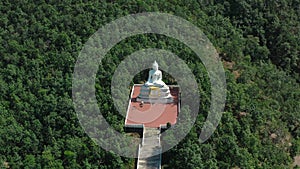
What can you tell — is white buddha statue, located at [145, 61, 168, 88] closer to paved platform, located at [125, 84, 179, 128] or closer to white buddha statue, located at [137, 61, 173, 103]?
white buddha statue, located at [137, 61, 173, 103]

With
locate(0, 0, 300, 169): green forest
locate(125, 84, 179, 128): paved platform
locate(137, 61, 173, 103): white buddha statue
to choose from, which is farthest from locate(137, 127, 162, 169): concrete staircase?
locate(137, 61, 173, 103): white buddha statue

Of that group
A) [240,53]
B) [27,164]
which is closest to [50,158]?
[27,164]

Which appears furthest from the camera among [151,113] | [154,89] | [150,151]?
[154,89]

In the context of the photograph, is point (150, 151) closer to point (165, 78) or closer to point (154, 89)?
point (154, 89)

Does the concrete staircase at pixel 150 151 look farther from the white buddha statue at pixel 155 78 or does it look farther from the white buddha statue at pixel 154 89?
the white buddha statue at pixel 155 78

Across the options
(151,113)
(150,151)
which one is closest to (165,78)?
(151,113)
